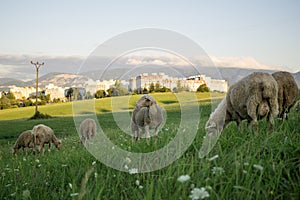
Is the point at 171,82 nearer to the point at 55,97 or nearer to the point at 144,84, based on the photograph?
the point at 144,84

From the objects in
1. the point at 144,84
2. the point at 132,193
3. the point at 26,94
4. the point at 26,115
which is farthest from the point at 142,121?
the point at 26,94

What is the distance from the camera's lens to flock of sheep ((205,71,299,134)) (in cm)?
508

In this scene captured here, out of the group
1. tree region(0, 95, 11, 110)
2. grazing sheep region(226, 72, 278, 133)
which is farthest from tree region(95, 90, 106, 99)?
tree region(0, 95, 11, 110)

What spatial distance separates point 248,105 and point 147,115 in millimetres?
3564

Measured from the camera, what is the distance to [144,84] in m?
8.12

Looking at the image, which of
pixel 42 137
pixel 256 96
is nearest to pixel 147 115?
pixel 256 96

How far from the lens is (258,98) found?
16.7 ft

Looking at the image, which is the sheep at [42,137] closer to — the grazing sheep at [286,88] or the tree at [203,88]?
the tree at [203,88]

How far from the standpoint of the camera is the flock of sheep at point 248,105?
5094 mm

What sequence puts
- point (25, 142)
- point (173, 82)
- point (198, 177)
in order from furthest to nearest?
1. point (25, 142)
2. point (173, 82)
3. point (198, 177)

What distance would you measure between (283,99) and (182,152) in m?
3.18

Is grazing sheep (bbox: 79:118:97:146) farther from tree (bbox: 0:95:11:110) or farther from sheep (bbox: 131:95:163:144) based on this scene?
tree (bbox: 0:95:11:110)

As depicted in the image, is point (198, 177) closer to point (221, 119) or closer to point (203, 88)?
point (203, 88)

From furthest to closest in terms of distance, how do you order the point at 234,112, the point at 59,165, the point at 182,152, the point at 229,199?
the point at 234,112
the point at 59,165
the point at 182,152
the point at 229,199
